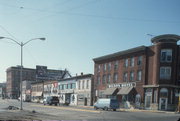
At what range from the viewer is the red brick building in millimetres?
46250

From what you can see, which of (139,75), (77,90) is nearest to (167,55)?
(139,75)

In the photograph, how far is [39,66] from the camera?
96.7 m

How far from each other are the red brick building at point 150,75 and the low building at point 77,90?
9.03 m

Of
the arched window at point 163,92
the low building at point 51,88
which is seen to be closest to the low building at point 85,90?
the low building at point 51,88

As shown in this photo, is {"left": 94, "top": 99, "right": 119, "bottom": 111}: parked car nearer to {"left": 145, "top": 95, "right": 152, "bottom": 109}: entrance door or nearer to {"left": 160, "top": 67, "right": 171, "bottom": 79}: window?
{"left": 145, "top": 95, "right": 152, "bottom": 109}: entrance door

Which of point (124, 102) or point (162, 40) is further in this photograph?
point (124, 102)

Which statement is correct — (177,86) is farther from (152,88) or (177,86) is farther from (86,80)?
(86,80)

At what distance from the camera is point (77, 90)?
73250mm

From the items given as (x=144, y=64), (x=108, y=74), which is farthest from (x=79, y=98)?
(x=144, y=64)

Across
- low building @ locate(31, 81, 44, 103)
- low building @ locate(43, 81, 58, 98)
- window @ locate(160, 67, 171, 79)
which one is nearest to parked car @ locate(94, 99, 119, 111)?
window @ locate(160, 67, 171, 79)

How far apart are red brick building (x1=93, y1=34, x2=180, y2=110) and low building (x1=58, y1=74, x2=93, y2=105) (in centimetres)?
903

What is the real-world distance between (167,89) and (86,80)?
2700cm

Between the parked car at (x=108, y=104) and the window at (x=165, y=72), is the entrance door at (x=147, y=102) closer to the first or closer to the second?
the window at (x=165, y=72)

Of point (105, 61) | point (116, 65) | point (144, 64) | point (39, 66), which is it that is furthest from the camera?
point (39, 66)
